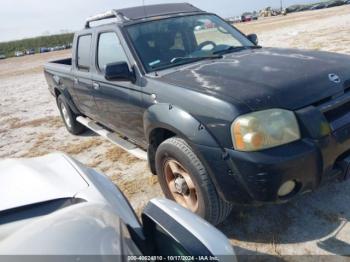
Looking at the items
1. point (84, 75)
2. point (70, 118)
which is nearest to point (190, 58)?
point (84, 75)

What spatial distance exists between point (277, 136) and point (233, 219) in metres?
1.07

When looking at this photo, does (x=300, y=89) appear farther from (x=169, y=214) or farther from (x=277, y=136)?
(x=169, y=214)

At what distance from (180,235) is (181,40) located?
2.88 m

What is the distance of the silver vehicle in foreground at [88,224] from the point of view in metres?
1.35

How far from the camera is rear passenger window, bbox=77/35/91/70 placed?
483cm

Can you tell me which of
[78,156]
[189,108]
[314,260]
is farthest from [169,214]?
[78,156]

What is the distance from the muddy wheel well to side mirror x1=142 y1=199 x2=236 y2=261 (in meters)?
1.60

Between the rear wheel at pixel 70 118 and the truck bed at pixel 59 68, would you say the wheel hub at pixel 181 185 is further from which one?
the rear wheel at pixel 70 118

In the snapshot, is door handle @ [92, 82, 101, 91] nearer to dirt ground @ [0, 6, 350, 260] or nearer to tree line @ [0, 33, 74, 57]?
dirt ground @ [0, 6, 350, 260]

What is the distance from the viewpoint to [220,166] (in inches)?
103

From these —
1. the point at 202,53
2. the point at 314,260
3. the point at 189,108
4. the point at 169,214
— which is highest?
the point at 202,53

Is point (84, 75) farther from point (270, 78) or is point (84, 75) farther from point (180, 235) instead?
point (180, 235)

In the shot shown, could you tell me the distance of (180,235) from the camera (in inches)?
58.6

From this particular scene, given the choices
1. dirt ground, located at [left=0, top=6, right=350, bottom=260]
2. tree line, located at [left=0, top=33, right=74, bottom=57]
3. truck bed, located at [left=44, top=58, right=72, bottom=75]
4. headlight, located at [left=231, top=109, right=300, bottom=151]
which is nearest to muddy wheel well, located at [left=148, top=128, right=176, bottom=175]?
dirt ground, located at [left=0, top=6, right=350, bottom=260]
